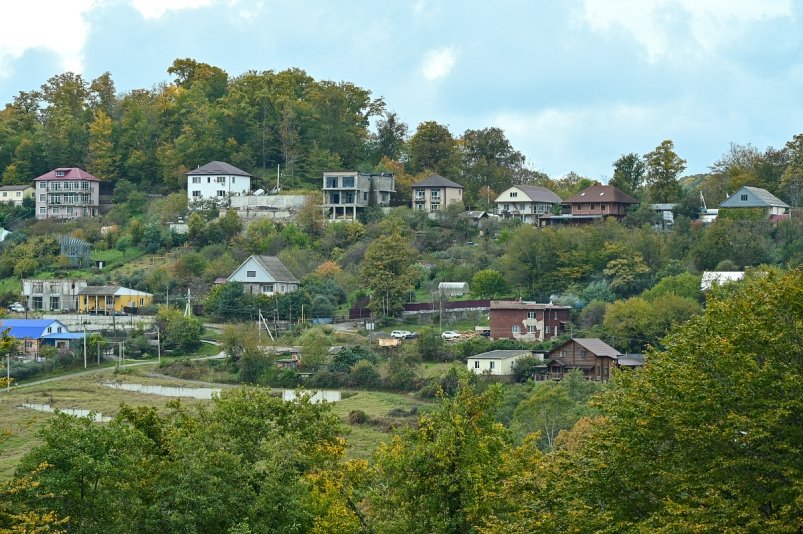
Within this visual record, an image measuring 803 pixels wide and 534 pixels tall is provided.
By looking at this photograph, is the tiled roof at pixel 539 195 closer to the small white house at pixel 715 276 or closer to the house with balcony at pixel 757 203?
the house with balcony at pixel 757 203

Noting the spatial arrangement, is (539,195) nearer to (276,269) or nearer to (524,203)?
(524,203)

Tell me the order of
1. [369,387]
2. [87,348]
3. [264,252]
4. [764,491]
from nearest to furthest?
[764,491], [369,387], [87,348], [264,252]

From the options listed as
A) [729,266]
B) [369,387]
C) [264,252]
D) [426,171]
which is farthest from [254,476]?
[426,171]

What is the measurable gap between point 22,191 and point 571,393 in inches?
1912

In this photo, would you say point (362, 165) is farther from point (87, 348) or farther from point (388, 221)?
point (87, 348)

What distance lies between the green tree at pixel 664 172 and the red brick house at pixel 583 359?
2393 centimetres

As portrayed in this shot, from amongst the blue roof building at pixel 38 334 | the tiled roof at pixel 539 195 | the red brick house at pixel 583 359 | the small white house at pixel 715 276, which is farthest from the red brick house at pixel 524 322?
the tiled roof at pixel 539 195

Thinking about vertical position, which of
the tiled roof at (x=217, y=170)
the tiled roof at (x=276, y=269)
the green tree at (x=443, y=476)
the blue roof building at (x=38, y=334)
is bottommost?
the green tree at (x=443, y=476)

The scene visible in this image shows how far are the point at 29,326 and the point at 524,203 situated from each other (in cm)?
2787

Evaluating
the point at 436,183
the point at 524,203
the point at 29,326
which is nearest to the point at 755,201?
the point at 524,203

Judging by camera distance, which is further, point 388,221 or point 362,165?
point 362,165

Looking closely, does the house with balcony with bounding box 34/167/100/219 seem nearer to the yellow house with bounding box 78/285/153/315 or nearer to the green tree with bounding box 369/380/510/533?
the yellow house with bounding box 78/285/153/315

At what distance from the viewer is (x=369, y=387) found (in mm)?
47031

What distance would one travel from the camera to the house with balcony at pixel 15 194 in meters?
78.9
